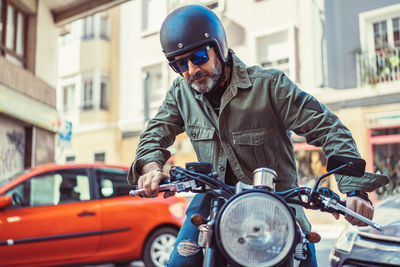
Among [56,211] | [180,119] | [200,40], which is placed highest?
[200,40]

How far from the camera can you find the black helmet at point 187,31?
207 centimetres

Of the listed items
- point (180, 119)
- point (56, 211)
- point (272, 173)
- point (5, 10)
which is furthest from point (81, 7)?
point (272, 173)

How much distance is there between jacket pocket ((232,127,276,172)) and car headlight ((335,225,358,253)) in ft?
5.58

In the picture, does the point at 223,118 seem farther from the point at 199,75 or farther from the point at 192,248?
the point at 192,248

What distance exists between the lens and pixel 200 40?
2.11 metres

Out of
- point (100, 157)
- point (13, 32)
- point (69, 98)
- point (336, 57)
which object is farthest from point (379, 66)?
point (69, 98)

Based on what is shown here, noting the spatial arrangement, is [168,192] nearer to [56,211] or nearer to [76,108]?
[56,211]

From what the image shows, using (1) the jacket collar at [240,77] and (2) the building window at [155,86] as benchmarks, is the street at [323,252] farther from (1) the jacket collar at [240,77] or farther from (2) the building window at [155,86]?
(2) the building window at [155,86]

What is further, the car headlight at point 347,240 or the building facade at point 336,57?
the building facade at point 336,57

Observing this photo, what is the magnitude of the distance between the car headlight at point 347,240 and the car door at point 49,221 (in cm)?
388

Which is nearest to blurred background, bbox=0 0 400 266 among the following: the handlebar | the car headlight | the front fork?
the car headlight

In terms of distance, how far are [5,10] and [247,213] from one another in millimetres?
10894

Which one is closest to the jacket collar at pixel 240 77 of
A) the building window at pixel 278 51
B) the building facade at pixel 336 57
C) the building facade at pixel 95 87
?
the building facade at pixel 336 57

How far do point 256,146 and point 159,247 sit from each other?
531 centimetres
